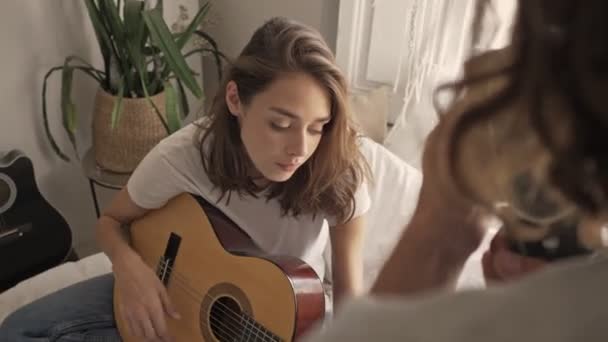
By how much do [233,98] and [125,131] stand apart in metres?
0.72

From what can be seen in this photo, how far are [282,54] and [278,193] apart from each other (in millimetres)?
284

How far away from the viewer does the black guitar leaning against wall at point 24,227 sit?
1.78 m

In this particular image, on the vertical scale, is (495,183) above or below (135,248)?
above

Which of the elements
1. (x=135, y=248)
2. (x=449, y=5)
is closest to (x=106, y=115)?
(x=135, y=248)

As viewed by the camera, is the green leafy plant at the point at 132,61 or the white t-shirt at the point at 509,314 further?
the green leafy plant at the point at 132,61

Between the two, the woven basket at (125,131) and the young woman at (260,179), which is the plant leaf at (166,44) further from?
the young woman at (260,179)

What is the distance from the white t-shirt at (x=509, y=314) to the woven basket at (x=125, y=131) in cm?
155

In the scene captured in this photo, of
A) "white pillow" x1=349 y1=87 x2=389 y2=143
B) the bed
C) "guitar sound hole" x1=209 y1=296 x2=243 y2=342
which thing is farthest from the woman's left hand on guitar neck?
"white pillow" x1=349 y1=87 x2=389 y2=143

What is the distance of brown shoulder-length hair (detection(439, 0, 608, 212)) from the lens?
33 centimetres

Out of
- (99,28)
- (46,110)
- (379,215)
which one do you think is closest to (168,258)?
(379,215)

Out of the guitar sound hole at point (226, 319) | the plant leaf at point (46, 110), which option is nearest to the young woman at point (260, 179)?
the guitar sound hole at point (226, 319)

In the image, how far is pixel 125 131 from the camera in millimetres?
1835

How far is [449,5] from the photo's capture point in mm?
1591

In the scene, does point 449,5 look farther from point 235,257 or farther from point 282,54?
point 235,257
